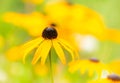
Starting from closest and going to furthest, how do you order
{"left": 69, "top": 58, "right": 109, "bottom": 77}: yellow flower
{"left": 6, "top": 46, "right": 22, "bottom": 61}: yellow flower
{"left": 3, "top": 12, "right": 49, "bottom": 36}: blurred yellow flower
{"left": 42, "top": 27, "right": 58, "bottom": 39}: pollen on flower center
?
{"left": 42, "top": 27, "right": 58, "bottom": 39}: pollen on flower center, {"left": 69, "top": 58, "right": 109, "bottom": 77}: yellow flower, {"left": 6, "top": 46, "right": 22, "bottom": 61}: yellow flower, {"left": 3, "top": 12, "right": 49, "bottom": 36}: blurred yellow flower

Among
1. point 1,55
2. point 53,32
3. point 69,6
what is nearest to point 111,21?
point 69,6

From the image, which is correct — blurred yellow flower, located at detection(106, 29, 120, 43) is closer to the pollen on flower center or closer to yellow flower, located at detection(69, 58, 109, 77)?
yellow flower, located at detection(69, 58, 109, 77)

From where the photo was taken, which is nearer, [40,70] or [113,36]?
[40,70]

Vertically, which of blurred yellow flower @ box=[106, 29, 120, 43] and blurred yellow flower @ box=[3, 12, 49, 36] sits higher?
blurred yellow flower @ box=[3, 12, 49, 36]

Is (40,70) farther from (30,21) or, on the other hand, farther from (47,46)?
(47,46)

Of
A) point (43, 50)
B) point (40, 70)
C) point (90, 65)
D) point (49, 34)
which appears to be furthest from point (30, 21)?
point (43, 50)

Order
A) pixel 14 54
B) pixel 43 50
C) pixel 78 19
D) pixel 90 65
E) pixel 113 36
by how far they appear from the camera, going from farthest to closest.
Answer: pixel 78 19
pixel 113 36
pixel 14 54
pixel 90 65
pixel 43 50

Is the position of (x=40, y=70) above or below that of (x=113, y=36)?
below

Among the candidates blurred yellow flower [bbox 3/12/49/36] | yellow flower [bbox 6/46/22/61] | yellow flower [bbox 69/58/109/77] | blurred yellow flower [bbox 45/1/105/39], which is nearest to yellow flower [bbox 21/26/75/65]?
yellow flower [bbox 69/58/109/77]

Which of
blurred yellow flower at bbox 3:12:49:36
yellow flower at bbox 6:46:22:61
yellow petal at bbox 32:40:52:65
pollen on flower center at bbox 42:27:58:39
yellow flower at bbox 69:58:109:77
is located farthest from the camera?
blurred yellow flower at bbox 3:12:49:36

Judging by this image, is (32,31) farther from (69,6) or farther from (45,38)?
(45,38)

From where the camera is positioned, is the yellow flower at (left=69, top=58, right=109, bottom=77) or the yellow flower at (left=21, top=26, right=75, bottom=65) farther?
the yellow flower at (left=69, top=58, right=109, bottom=77)
